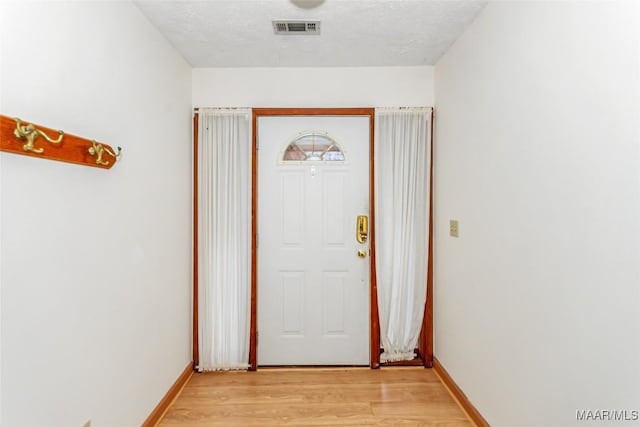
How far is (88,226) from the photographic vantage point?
5.33 feet

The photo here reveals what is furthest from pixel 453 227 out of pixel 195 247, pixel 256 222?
pixel 195 247

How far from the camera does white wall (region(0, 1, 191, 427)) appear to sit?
1257mm

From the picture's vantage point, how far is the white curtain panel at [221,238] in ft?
9.68

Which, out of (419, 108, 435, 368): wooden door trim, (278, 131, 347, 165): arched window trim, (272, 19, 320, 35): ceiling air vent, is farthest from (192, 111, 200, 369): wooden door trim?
(419, 108, 435, 368): wooden door trim

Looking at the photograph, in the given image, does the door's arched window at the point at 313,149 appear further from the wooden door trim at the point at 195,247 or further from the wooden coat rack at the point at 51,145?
the wooden coat rack at the point at 51,145

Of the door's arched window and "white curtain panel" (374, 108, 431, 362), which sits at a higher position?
the door's arched window

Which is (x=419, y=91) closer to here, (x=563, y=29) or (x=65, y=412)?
(x=563, y=29)

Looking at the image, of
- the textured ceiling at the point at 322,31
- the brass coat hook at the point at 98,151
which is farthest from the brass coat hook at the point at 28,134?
the textured ceiling at the point at 322,31

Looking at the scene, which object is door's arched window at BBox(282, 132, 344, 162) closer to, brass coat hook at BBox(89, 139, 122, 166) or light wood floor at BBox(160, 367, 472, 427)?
brass coat hook at BBox(89, 139, 122, 166)

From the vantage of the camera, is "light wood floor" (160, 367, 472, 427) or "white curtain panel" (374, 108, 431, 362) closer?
"light wood floor" (160, 367, 472, 427)

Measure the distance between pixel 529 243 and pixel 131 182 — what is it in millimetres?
2060

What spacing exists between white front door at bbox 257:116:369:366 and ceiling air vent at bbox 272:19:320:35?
0.75 meters

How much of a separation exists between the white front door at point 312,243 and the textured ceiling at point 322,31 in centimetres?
50

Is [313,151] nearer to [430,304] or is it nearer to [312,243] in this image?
[312,243]
